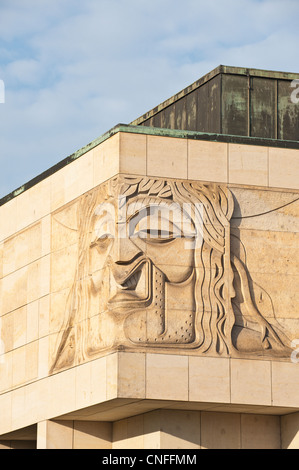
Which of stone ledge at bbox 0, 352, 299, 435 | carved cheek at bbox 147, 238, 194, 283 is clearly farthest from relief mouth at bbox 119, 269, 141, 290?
stone ledge at bbox 0, 352, 299, 435

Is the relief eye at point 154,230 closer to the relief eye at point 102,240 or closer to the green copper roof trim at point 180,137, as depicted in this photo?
the relief eye at point 102,240

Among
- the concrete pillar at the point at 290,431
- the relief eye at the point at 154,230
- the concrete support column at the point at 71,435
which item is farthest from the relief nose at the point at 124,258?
the concrete pillar at the point at 290,431

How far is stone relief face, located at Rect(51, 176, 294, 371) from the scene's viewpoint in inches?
1309

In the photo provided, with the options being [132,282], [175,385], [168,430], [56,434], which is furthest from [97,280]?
[56,434]

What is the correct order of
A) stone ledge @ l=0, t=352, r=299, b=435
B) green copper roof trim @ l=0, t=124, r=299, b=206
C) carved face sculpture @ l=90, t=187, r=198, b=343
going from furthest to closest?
1. green copper roof trim @ l=0, t=124, r=299, b=206
2. carved face sculpture @ l=90, t=187, r=198, b=343
3. stone ledge @ l=0, t=352, r=299, b=435

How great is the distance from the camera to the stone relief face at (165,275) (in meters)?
33.2

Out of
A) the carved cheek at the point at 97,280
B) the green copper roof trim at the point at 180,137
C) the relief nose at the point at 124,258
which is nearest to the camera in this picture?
the relief nose at the point at 124,258

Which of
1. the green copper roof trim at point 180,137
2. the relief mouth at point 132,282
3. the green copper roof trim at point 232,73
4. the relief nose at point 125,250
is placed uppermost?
the green copper roof trim at point 232,73

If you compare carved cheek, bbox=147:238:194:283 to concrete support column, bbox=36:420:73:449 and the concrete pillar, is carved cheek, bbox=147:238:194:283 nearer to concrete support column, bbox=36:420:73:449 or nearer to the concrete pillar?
the concrete pillar

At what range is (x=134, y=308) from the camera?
109 ft

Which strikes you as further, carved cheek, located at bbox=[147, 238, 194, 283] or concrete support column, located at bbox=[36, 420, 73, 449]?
concrete support column, located at bbox=[36, 420, 73, 449]

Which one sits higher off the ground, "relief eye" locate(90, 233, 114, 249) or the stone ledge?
"relief eye" locate(90, 233, 114, 249)

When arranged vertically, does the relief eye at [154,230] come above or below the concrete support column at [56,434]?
above

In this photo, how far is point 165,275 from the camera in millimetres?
33531
